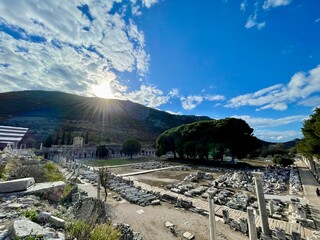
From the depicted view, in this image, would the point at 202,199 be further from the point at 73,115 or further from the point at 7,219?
the point at 73,115

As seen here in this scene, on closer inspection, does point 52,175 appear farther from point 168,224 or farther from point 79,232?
point 79,232

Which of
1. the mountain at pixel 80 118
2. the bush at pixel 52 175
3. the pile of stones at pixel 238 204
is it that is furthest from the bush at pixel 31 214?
the mountain at pixel 80 118

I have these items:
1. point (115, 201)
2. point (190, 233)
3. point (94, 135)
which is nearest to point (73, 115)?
point (94, 135)

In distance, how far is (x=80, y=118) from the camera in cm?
10019

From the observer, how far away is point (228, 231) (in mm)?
8672

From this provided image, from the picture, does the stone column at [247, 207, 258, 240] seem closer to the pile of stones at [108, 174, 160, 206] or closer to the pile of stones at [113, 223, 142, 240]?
the pile of stones at [113, 223, 142, 240]

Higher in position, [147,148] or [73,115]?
[73,115]

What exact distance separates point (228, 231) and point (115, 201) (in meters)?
8.18

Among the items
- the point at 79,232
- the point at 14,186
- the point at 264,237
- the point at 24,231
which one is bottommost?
the point at 264,237

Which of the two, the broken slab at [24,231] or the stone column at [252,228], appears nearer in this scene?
the broken slab at [24,231]

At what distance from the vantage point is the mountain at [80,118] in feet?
245

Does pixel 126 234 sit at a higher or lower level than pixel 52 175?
lower

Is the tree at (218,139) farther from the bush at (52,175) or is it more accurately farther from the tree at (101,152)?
the bush at (52,175)

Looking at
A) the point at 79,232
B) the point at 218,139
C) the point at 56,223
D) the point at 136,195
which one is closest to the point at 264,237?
the point at 79,232
